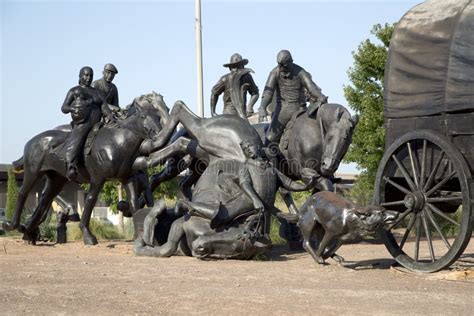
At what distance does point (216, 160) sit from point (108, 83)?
4.33m

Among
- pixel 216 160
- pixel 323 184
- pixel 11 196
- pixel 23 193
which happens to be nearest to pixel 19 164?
pixel 23 193

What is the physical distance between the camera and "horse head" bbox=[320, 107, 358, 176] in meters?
11.3

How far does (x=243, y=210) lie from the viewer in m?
10.6

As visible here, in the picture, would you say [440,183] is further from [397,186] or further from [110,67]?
[110,67]

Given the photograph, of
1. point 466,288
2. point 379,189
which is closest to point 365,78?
point 379,189

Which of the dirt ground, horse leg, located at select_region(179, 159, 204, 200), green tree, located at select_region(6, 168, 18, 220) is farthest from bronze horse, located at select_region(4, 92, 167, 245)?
green tree, located at select_region(6, 168, 18, 220)

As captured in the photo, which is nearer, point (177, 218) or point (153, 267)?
point (153, 267)

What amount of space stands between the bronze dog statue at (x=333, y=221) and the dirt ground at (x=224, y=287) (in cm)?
28

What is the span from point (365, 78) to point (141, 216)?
35.6ft

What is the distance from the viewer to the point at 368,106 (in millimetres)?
20703

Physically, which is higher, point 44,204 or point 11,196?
point 44,204

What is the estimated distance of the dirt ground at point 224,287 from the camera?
6660 mm

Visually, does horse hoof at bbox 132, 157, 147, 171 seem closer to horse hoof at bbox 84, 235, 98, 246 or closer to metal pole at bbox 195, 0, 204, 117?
horse hoof at bbox 84, 235, 98, 246

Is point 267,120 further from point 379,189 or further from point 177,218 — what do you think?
point 379,189
